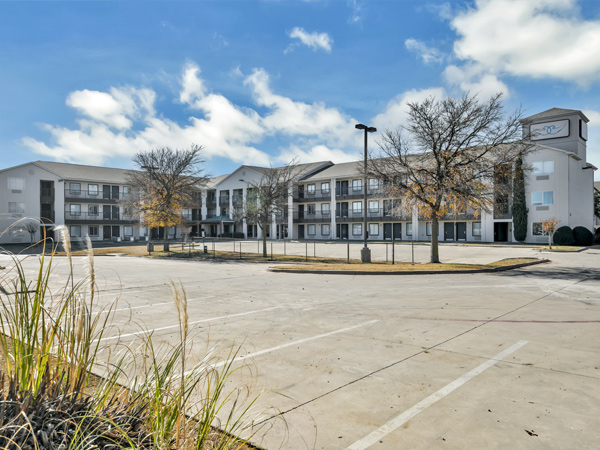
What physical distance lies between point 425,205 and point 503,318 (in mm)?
14293

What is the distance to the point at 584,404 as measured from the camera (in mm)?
4391

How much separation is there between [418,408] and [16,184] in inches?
2605

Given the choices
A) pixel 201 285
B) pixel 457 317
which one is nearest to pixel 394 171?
pixel 201 285

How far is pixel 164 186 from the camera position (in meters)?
35.2

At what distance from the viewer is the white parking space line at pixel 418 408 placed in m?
3.68

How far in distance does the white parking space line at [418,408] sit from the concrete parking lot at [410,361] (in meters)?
0.02

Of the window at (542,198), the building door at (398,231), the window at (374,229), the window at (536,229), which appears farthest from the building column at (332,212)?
the window at (542,198)

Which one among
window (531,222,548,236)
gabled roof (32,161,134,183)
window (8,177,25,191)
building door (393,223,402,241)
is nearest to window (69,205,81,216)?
gabled roof (32,161,134,183)

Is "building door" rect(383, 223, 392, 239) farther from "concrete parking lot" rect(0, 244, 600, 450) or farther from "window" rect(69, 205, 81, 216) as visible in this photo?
"concrete parking lot" rect(0, 244, 600, 450)

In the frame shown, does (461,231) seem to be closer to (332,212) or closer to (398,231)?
(398,231)

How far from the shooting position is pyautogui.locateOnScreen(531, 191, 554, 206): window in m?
46.1

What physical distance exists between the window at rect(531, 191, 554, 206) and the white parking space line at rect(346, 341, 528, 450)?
47.2 m

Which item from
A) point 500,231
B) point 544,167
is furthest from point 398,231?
point 544,167

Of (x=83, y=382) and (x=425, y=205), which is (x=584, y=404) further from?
(x=425, y=205)
